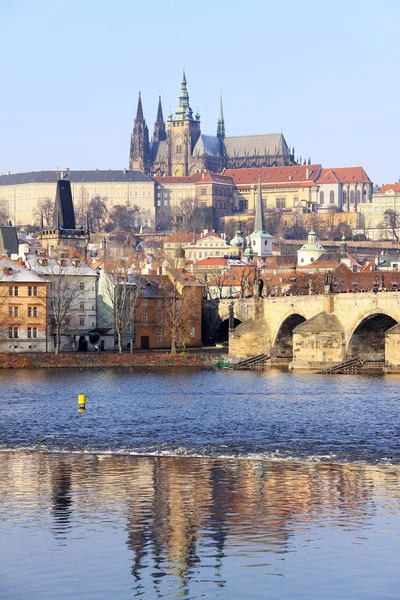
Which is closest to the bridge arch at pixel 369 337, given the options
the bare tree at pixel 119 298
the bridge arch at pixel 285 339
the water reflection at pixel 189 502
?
the bridge arch at pixel 285 339

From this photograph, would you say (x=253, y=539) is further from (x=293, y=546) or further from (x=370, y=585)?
(x=370, y=585)

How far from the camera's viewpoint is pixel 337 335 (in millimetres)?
74625

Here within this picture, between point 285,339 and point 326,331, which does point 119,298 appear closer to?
point 285,339

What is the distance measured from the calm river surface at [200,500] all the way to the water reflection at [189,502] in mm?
43

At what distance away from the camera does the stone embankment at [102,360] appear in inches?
2985

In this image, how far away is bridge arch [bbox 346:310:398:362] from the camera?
242 ft

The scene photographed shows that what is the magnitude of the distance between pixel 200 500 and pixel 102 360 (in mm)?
50603

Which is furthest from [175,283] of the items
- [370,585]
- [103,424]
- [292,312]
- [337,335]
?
[370,585]

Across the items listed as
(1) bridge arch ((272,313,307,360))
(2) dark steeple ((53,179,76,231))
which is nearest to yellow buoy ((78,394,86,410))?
(1) bridge arch ((272,313,307,360))

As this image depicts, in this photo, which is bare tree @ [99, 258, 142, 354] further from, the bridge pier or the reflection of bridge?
the bridge pier

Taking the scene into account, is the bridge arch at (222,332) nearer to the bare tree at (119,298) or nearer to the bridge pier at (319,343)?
the bare tree at (119,298)

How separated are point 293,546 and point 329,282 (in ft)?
187

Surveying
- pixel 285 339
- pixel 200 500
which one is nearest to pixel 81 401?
pixel 200 500

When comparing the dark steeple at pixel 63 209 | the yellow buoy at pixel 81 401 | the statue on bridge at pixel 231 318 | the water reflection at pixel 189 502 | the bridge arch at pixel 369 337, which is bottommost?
the water reflection at pixel 189 502
